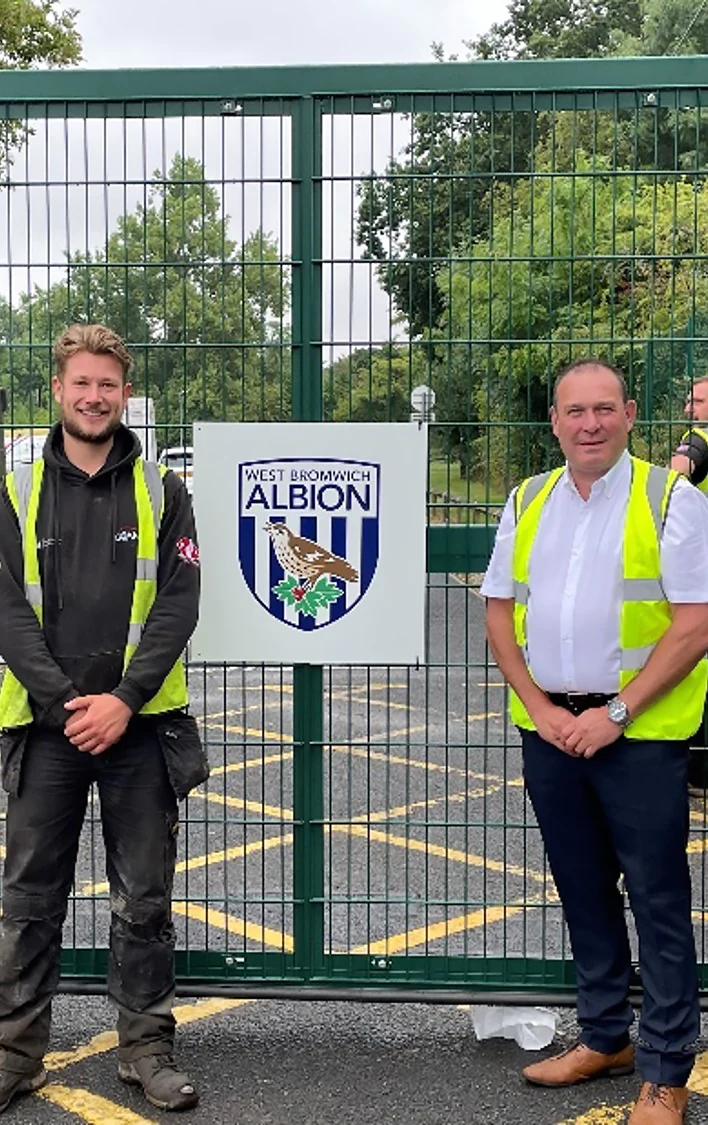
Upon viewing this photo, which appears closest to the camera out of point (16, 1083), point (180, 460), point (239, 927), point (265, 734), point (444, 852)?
point (16, 1083)

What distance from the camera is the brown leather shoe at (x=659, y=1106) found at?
11.8ft

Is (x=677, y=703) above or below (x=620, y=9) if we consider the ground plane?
below

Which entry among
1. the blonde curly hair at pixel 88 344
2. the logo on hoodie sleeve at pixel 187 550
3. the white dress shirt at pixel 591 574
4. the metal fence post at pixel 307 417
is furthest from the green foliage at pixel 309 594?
the blonde curly hair at pixel 88 344

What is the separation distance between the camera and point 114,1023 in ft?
14.5

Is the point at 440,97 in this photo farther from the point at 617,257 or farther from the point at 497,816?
the point at 497,816

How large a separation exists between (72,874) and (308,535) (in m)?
1.21

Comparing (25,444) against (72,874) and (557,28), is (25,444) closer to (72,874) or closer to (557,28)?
(72,874)

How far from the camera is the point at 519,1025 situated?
4.23 metres

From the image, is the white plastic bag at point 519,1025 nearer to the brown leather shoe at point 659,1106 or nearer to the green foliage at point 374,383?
the brown leather shoe at point 659,1106

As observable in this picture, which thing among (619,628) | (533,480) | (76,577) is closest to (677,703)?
(619,628)

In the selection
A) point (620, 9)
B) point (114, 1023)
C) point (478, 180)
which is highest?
point (620, 9)

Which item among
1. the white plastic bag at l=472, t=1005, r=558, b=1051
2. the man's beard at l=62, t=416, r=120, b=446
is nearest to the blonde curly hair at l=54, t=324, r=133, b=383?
the man's beard at l=62, t=416, r=120, b=446

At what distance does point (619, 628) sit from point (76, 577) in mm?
1482

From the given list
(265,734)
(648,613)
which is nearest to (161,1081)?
(265,734)
